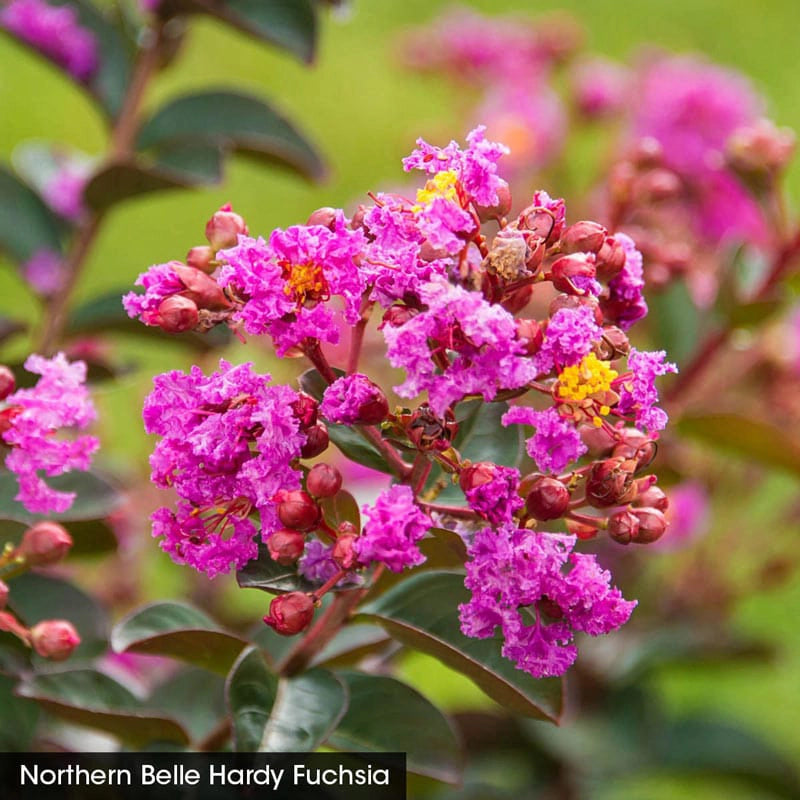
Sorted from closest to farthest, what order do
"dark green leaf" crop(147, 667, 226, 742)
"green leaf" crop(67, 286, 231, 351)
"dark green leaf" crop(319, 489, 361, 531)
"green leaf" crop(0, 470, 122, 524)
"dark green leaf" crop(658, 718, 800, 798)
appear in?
"dark green leaf" crop(319, 489, 361, 531), "green leaf" crop(0, 470, 122, 524), "dark green leaf" crop(147, 667, 226, 742), "green leaf" crop(67, 286, 231, 351), "dark green leaf" crop(658, 718, 800, 798)

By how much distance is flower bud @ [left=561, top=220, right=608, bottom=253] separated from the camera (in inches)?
27.1

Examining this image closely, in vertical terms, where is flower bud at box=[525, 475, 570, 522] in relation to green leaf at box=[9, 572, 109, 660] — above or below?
below

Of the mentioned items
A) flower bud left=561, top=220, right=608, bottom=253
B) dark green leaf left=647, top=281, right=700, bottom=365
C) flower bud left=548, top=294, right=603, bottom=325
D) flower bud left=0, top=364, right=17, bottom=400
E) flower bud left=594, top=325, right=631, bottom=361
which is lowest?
flower bud left=594, top=325, right=631, bottom=361

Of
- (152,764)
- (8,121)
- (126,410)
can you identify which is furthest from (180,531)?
(8,121)

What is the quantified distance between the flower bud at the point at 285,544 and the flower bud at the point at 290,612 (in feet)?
0.08

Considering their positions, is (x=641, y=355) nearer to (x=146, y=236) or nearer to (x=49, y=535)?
(x=49, y=535)

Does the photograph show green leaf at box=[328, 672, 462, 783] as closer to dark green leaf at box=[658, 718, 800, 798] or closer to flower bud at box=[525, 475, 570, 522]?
flower bud at box=[525, 475, 570, 522]

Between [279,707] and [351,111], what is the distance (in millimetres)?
2859

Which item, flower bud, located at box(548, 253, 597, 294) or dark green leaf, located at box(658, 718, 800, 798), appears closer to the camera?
flower bud, located at box(548, 253, 597, 294)

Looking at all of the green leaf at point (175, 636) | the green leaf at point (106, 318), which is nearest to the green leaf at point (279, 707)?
the green leaf at point (175, 636)

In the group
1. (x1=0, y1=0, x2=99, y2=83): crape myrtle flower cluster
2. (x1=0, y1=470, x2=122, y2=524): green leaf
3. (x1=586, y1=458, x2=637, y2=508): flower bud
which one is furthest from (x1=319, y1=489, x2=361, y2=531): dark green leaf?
(x1=0, y1=0, x2=99, y2=83): crape myrtle flower cluster

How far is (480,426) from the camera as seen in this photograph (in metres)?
0.78

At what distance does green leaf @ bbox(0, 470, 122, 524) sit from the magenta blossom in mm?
348

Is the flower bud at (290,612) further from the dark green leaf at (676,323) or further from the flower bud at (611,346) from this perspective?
the dark green leaf at (676,323)
